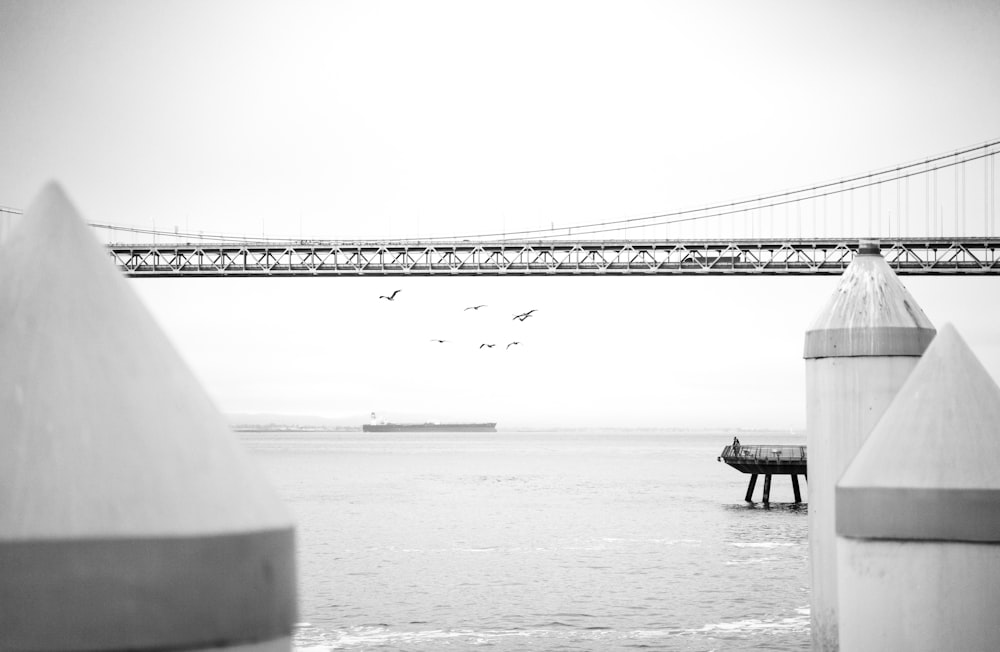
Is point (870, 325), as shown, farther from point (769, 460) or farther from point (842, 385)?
point (769, 460)

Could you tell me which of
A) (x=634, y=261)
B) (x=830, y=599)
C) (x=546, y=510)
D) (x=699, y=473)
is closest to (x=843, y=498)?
(x=830, y=599)

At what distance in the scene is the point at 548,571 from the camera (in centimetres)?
3186

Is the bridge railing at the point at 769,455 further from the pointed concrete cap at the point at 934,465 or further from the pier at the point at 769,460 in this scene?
the pointed concrete cap at the point at 934,465

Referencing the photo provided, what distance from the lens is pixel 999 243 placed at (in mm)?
63656

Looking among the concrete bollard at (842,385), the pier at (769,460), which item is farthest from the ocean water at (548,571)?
the concrete bollard at (842,385)

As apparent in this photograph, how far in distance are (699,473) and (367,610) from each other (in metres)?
78.5

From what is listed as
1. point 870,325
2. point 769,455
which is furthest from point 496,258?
point 870,325

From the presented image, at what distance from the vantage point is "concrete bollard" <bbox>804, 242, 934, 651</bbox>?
25.1ft

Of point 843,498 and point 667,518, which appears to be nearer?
point 843,498

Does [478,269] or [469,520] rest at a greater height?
[478,269]

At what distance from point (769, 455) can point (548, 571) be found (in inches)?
1058

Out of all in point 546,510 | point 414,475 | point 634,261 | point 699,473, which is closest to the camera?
point 546,510

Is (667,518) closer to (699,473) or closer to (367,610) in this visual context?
(367,610)

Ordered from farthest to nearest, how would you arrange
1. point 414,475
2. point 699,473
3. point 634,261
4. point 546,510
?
point 699,473 < point 414,475 < point 634,261 < point 546,510
